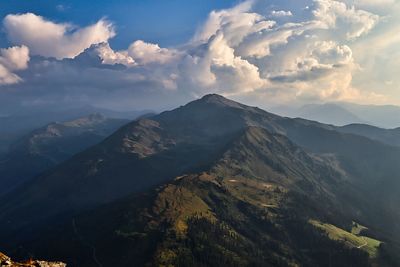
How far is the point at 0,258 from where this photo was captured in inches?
2879

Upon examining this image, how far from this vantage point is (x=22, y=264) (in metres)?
71.9

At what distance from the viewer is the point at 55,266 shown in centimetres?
7875

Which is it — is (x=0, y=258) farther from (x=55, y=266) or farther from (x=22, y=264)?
(x=55, y=266)

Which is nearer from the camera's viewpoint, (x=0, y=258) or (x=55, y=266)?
(x=0, y=258)

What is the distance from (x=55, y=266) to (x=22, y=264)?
806 centimetres

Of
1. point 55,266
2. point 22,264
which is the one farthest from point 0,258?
point 55,266

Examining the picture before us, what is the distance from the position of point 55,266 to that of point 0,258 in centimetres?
1028

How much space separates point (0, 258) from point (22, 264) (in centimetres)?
471

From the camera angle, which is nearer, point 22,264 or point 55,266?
point 22,264
